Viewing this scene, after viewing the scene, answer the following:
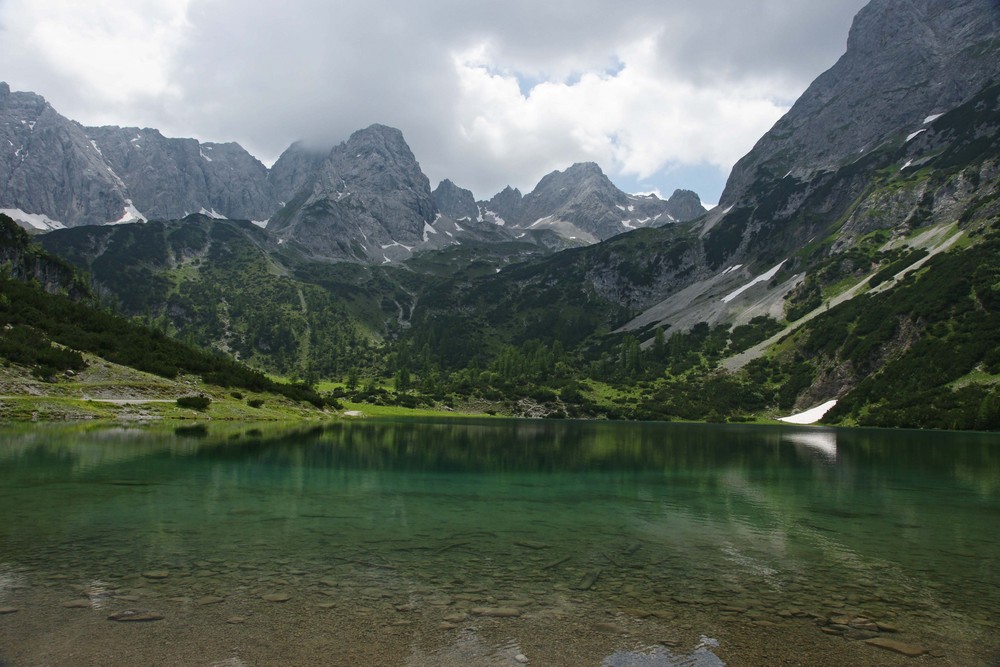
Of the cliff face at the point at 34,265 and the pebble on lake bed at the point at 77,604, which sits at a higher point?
the cliff face at the point at 34,265

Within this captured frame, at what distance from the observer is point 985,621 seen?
1509 cm

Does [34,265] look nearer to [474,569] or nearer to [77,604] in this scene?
[77,604]

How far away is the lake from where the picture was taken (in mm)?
12492

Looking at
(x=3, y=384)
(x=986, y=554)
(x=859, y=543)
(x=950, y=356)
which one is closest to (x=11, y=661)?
(x=859, y=543)

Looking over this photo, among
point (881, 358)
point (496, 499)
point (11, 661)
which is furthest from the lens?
point (881, 358)

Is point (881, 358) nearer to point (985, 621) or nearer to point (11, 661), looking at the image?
point (985, 621)

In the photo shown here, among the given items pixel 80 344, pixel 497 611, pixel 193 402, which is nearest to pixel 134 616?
pixel 497 611

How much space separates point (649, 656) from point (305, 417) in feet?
364

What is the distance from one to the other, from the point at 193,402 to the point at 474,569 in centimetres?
8217

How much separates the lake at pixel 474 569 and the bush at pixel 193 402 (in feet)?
150

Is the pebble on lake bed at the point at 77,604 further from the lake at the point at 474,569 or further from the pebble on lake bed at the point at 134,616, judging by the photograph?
the pebble on lake bed at the point at 134,616

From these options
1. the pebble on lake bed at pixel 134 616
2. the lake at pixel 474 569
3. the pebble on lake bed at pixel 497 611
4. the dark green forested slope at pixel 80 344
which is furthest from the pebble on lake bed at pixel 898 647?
the dark green forested slope at pixel 80 344

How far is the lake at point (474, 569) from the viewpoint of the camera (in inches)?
492

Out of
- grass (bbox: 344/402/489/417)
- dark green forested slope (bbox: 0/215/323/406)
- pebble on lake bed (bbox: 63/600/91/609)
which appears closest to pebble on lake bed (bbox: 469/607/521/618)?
pebble on lake bed (bbox: 63/600/91/609)
